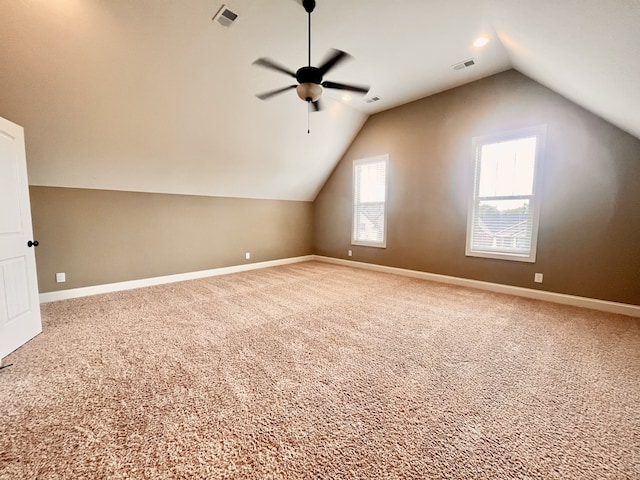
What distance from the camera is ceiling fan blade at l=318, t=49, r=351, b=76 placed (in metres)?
2.10

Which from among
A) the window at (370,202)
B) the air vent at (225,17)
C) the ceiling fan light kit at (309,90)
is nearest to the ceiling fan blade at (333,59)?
the ceiling fan light kit at (309,90)

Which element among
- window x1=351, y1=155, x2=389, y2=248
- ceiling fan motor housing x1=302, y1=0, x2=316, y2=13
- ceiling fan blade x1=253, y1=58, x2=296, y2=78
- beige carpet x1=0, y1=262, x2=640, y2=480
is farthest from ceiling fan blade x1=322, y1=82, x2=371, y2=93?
window x1=351, y1=155, x2=389, y2=248

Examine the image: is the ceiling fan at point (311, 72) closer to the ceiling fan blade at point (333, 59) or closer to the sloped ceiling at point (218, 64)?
the ceiling fan blade at point (333, 59)

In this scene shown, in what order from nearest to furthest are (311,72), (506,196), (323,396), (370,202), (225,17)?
(323,396) → (311,72) → (225,17) → (506,196) → (370,202)

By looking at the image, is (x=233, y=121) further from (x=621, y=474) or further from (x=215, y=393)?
(x=621, y=474)

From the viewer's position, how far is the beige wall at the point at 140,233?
11.8 ft

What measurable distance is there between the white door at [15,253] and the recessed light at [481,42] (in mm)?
4996

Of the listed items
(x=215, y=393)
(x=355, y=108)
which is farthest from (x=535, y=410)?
(x=355, y=108)

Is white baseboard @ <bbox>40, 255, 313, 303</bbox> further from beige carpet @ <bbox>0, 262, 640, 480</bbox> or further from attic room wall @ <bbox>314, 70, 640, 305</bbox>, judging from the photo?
attic room wall @ <bbox>314, 70, 640, 305</bbox>

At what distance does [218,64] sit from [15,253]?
9.55 ft

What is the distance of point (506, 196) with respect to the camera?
391 centimetres

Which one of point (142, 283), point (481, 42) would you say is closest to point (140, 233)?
point (142, 283)

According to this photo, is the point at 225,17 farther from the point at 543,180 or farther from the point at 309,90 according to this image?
the point at 543,180

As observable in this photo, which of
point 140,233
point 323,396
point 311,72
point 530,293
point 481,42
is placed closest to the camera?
point 323,396
